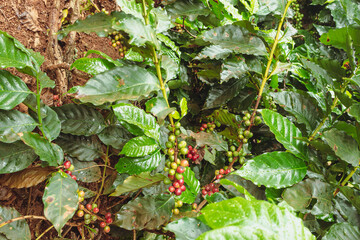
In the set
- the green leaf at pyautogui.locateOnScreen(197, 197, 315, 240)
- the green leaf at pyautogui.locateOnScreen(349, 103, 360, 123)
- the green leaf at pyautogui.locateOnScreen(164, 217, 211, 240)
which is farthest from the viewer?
the green leaf at pyautogui.locateOnScreen(349, 103, 360, 123)

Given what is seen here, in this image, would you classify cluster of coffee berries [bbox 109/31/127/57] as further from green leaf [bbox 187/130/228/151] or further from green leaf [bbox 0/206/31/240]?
green leaf [bbox 0/206/31/240]

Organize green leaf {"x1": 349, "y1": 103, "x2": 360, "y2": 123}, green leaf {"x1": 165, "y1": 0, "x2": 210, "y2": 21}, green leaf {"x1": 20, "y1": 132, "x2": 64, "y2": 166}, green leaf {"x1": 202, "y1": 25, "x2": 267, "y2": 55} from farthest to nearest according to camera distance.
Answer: green leaf {"x1": 165, "y1": 0, "x2": 210, "y2": 21} < green leaf {"x1": 202, "y1": 25, "x2": 267, "y2": 55} < green leaf {"x1": 349, "y1": 103, "x2": 360, "y2": 123} < green leaf {"x1": 20, "y1": 132, "x2": 64, "y2": 166}

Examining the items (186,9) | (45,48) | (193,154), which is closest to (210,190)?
(193,154)

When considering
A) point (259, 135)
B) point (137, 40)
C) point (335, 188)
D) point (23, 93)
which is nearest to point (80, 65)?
point (23, 93)

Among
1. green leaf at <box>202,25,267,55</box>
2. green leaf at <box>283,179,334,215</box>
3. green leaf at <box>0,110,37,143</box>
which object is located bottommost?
green leaf at <box>283,179,334,215</box>

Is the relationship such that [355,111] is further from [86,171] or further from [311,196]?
[86,171]

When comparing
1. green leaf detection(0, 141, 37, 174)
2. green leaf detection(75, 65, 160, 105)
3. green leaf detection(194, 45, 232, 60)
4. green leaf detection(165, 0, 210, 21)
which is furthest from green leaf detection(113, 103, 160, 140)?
green leaf detection(165, 0, 210, 21)

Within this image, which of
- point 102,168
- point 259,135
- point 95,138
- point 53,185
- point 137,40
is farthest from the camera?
point 259,135

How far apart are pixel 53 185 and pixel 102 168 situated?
37 cm

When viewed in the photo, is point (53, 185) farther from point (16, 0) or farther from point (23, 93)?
point (16, 0)

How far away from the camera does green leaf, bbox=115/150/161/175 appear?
0.88 meters

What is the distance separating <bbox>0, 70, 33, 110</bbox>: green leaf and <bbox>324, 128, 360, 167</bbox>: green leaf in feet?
3.27

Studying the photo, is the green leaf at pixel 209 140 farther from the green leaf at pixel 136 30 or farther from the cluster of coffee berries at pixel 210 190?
the green leaf at pixel 136 30

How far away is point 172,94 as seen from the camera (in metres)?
1.31
